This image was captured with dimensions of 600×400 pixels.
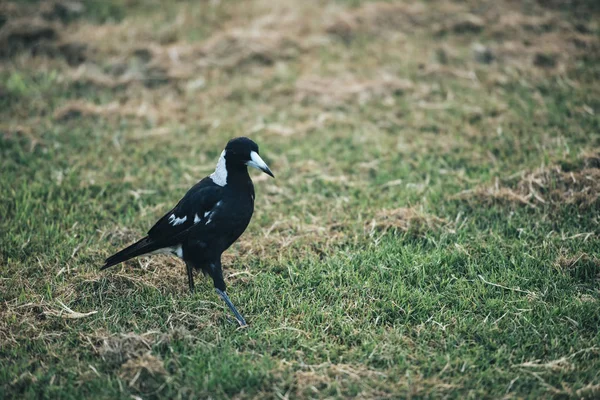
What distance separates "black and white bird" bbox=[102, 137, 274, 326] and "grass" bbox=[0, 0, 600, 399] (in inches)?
11.0

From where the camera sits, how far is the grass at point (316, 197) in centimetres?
315

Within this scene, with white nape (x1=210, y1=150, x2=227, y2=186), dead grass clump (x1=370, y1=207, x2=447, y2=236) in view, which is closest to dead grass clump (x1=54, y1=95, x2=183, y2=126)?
white nape (x1=210, y1=150, x2=227, y2=186)

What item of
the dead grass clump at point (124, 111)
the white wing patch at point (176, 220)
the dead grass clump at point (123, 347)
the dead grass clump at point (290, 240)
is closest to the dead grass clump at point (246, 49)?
the dead grass clump at point (124, 111)

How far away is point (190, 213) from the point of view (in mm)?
3725

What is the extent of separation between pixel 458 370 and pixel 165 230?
81.8 inches

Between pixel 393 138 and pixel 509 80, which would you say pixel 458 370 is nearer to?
pixel 393 138

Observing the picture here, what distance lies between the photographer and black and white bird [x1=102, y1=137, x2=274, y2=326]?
11.8ft

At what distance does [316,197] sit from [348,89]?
226 cm

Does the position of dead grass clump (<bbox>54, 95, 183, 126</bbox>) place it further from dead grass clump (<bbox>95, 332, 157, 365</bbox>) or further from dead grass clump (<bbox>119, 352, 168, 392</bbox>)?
dead grass clump (<bbox>119, 352, 168, 392</bbox>)

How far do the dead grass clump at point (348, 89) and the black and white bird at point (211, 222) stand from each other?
9.76 ft

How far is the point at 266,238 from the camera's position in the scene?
4.36 metres

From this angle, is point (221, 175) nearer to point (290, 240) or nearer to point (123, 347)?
point (290, 240)

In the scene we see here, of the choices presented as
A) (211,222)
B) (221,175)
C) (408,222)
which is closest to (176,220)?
(211,222)

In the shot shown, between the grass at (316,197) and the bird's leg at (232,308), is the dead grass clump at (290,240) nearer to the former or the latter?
the grass at (316,197)
